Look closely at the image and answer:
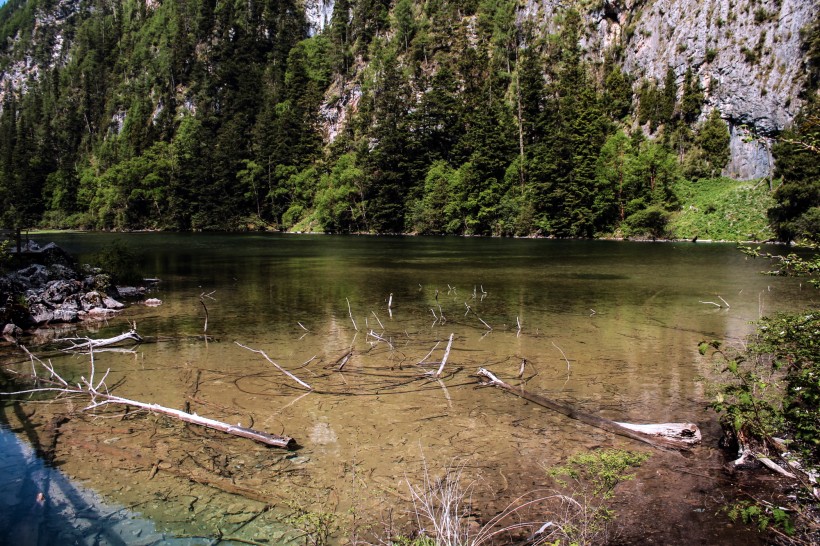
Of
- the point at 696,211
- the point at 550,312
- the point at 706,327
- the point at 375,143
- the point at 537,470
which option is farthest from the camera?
the point at 375,143

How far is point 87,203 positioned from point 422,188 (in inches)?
3237

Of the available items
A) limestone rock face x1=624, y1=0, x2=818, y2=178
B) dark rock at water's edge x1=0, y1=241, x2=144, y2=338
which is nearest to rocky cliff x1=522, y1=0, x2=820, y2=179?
limestone rock face x1=624, y1=0, x2=818, y2=178

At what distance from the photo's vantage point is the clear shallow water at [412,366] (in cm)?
692

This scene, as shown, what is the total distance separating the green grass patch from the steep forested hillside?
237cm

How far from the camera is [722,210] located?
58656 millimetres

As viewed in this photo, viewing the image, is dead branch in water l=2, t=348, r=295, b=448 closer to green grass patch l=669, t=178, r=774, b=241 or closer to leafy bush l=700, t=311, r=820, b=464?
leafy bush l=700, t=311, r=820, b=464

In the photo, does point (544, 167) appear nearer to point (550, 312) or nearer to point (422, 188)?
point (422, 188)

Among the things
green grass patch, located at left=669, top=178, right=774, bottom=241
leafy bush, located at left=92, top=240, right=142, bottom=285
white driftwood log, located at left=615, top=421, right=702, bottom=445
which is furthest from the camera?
green grass patch, located at left=669, top=178, right=774, bottom=241

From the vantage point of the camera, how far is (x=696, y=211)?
61438 mm

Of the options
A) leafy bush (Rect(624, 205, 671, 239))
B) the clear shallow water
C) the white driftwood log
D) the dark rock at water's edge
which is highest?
leafy bush (Rect(624, 205, 671, 239))

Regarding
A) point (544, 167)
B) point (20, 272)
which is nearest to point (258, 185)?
point (544, 167)

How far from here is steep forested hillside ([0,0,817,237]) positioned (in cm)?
7106

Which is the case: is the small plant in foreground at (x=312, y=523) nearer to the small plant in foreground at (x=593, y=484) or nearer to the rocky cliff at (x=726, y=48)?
the small plant in foreground at (x=593, y=484)

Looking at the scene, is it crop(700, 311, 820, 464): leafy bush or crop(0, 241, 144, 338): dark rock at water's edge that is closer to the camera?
crop(700, 311, 820, 464): leafy bush
